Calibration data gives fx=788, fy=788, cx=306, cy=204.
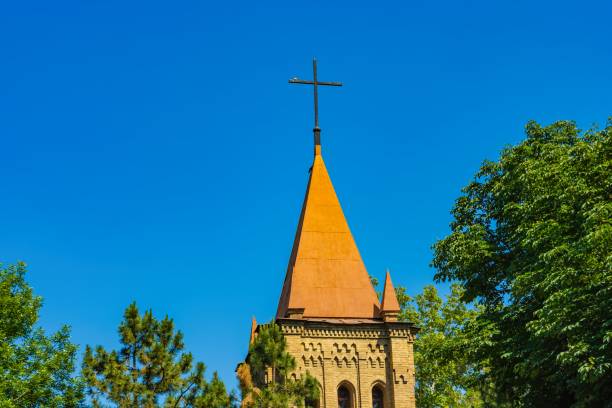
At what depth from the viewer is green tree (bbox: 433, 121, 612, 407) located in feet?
64.1

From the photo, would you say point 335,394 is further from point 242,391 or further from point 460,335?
point 242,391

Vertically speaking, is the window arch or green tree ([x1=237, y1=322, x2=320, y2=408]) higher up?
the window arch

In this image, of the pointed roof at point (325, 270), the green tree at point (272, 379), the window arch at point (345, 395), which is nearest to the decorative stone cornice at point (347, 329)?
the pointed roof at point (325, 270)

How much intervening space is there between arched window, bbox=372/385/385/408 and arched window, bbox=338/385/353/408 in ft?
2.93

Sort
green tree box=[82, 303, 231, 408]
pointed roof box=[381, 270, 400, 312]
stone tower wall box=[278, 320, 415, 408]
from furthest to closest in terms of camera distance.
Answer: pointed roof box=[381, 270, 400, 312] < stone tower wall box=[278, 320, 415, 408] < green tree box=[82, 303, 231, 408]

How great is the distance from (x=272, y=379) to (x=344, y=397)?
30.0ft

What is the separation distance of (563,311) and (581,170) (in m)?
4.91

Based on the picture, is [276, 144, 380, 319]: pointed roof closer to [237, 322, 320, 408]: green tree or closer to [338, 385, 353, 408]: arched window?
[338, 385, 353, 408]: arched window

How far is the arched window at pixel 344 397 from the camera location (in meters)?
28.9

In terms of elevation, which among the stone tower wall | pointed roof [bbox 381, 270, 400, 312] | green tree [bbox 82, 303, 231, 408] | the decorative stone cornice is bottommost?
green tree [bbox 82, 303, 231, 408]

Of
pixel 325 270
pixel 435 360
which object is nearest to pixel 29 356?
pixel 325 270

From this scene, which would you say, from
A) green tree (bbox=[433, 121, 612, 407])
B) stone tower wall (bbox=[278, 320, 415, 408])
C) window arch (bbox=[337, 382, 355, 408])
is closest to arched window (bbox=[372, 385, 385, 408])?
stone tower wall (bbox=[278, 320, 415, 408])

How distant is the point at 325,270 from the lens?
3159 centimetres

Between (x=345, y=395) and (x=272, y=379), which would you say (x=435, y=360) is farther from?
(x=272, y=379)
